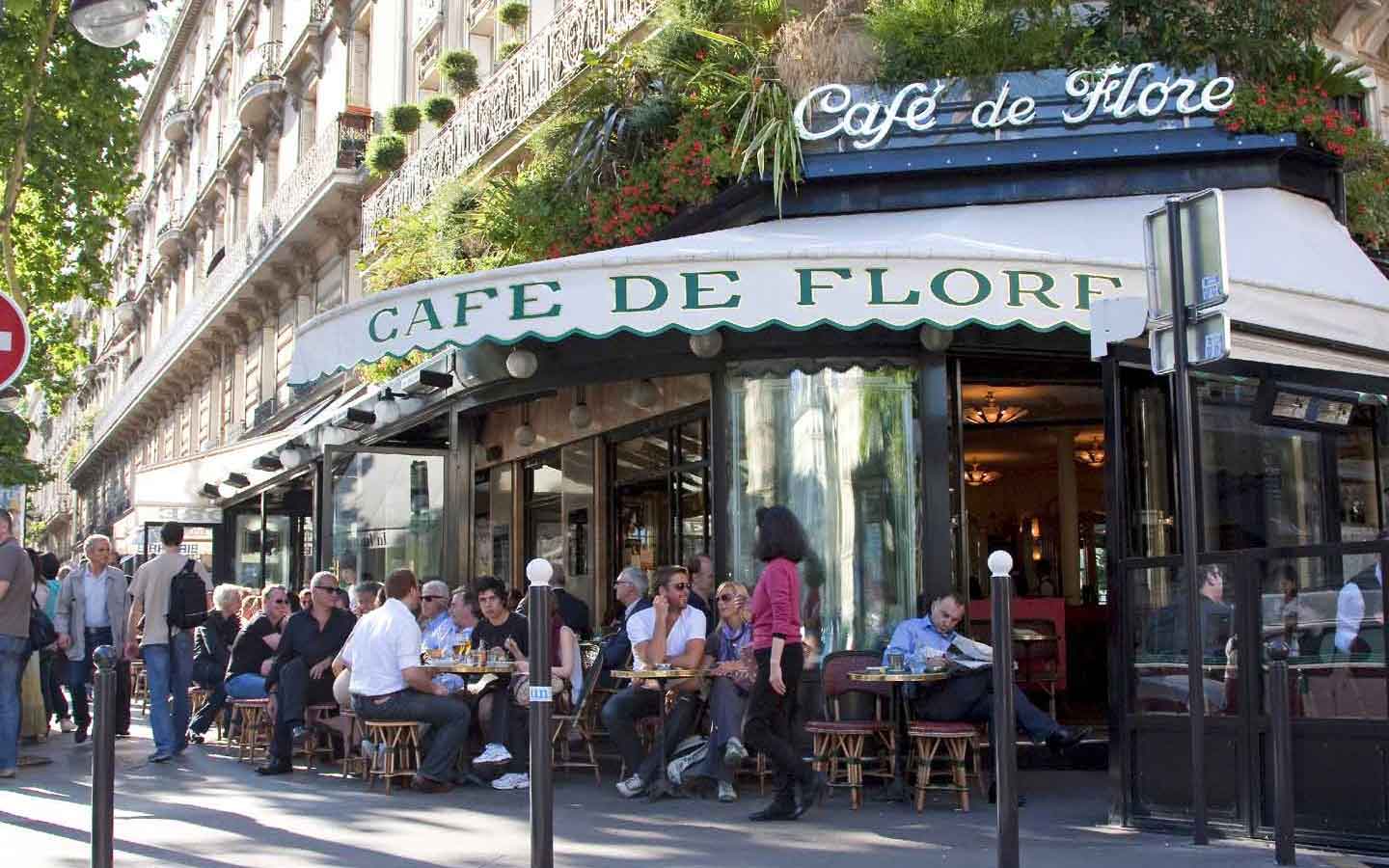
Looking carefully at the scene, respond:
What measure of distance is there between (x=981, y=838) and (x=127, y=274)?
47.6 metres

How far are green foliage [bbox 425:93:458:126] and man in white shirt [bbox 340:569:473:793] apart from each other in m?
11.7

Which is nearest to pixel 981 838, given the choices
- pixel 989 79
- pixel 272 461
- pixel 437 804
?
pixel 437 804

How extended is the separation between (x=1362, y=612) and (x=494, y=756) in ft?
17.4

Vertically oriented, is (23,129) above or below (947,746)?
above

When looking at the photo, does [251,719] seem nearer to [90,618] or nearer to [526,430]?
[90,618]

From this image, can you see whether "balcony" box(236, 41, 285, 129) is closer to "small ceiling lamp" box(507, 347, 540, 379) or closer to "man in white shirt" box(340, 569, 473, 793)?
"small ceiling lamp" box(507, 347, 540, 379)

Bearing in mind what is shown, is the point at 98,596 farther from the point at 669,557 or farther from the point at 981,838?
the point at 981,838

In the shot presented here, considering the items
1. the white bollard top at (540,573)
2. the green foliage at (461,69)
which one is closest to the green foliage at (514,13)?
the green foliage at (461,69)

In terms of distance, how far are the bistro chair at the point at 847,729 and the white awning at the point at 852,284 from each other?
209 centimetres

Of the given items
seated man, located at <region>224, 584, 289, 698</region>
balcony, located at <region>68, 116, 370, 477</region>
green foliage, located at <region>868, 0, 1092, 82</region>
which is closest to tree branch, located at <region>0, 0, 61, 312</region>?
balcony, located at <region>68, 116, 370, 477</region>

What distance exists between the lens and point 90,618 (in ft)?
45.5

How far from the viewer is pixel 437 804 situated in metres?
9.11

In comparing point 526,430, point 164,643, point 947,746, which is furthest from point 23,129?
Answer: point 947,746

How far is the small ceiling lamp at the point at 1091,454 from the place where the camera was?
15961mm
